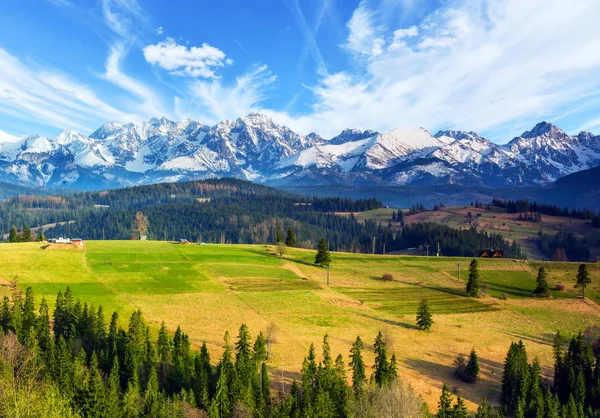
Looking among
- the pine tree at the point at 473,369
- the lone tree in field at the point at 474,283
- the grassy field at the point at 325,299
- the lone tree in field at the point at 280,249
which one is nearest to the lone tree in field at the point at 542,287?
the grassy field at the point at 325,299

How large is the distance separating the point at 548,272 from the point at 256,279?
103 meters

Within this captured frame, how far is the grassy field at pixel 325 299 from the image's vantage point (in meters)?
85.5

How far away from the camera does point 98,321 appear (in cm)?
8212

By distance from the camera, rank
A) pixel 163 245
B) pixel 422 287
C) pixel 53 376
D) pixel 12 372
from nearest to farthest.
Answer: pixel 12 372, pixel 53 376, pixel 422 287, pixel 163 245

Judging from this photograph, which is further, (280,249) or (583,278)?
(280,249)

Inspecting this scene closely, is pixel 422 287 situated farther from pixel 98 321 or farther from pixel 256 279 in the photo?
pixel 98 321

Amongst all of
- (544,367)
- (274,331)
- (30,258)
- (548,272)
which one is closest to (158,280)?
(30,258)

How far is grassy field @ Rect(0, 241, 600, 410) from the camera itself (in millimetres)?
85500

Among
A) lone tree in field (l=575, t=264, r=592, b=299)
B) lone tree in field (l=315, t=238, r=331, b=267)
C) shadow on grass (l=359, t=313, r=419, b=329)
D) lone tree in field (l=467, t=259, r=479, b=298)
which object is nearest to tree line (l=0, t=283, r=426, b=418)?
shadow on grass (l=359, t=313, r=419, b=329)

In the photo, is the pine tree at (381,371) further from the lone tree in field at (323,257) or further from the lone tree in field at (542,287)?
the lone tree in field at (323,257)

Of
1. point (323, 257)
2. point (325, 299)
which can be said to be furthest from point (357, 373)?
point (323, 257)

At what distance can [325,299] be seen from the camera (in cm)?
11719

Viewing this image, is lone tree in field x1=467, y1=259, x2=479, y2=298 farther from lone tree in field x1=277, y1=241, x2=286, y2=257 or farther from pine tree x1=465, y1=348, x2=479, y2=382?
lone tree in field x1=277, y1=241, x2=286, y2=257

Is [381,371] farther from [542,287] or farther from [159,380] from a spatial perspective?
[542,287]
